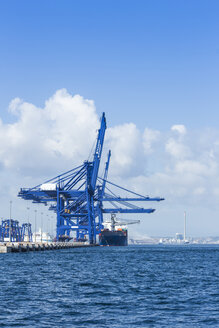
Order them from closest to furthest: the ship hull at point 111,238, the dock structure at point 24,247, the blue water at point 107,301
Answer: the blue water at point 107,301 → the dock structure at point 24,247 → the ship hull at point 111,238

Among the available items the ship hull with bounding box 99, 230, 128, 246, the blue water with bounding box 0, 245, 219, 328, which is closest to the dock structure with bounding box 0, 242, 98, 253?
the blue water with bounding box 0, 245, 219, 328

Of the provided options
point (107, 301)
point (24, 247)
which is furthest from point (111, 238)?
Answer: point (107, 301)

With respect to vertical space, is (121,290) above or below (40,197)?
below

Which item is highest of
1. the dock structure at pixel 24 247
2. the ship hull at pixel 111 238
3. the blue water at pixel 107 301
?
the blue water at pixel 107 301

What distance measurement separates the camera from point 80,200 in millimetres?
131125

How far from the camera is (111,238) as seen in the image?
175 meters

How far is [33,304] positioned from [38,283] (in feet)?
30.2

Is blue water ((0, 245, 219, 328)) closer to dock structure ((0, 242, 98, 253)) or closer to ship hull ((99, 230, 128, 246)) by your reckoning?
dock structure ((0, 242, 98, 253))

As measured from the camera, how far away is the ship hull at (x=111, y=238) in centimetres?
17162

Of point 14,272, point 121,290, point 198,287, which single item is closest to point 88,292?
point 121,290

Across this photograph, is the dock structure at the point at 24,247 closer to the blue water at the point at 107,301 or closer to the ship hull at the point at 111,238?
the blue water at the point at 107,301

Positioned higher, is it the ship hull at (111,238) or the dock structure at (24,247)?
the dock structure at (24,247)

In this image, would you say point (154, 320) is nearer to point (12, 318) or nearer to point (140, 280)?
point (12, 318)

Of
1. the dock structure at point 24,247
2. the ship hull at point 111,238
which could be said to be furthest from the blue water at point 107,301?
the ship hull at point 111,238
